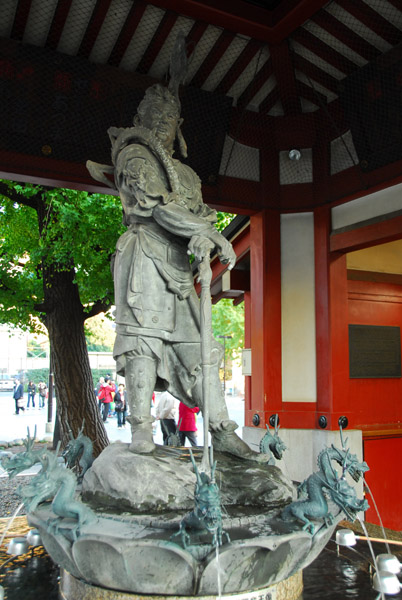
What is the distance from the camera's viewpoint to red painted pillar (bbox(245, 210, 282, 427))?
6688 mm

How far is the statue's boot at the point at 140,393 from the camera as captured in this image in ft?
11.2

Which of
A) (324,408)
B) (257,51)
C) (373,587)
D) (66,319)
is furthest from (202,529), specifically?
(66,319)

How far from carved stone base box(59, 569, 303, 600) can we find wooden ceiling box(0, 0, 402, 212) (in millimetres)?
4024

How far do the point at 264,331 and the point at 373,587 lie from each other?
3926mm

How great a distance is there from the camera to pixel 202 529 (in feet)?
8.25

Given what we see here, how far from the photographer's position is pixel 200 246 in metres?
3.38

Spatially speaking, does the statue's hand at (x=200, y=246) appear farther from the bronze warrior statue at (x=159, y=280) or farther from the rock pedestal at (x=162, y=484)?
the rock pedestal at (x=162, y=484)

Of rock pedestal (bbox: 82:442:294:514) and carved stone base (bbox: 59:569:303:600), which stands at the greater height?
rock pedestal (bbox: 82:442:294:514)

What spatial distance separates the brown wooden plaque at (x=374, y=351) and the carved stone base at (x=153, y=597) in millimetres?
4708

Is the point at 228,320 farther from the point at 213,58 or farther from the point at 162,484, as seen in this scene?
the point at 162,484

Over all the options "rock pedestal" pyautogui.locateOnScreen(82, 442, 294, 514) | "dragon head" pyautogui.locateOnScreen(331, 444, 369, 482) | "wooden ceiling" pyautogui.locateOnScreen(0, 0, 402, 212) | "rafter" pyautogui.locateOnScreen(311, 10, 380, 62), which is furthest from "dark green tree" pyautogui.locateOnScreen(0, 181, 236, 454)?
"dragon head" pyautogui.locateOnScreen(331, 444, 369, 482)

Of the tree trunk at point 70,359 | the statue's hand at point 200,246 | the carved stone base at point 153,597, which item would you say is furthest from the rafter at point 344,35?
the carved stone base at point 153,597

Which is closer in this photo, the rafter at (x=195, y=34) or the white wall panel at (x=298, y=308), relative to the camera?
the rafter at (x=195, y=34)

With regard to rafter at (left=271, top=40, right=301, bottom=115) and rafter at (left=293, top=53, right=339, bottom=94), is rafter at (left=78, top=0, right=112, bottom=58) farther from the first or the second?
rafter at (left=293, top=53, right=339, bottom=94)
